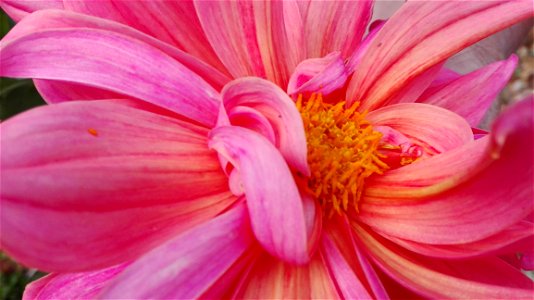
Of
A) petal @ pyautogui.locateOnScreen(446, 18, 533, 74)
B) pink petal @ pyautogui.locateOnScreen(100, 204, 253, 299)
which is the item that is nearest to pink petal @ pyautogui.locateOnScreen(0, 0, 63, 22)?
pink petal @ pyautogui.locateOnScreen(100, 204, 253, 299)

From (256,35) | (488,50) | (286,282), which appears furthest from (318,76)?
(488,50)

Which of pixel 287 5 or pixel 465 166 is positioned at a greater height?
pixel 287 5

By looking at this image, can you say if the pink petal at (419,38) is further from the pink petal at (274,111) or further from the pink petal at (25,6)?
the pink petal at (25,6)

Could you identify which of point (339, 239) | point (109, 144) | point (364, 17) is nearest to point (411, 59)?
point (364, 17)

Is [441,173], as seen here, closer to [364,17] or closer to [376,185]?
[376,185]

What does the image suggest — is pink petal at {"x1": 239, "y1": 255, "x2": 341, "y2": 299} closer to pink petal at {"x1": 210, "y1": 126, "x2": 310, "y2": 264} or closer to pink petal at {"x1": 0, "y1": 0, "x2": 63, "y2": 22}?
pink petal at {"x1": 210, "y1": 126, "x2": 310, "y2": 264}

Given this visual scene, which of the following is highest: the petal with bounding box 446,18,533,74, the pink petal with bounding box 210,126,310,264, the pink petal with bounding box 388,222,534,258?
the petal with bounding box 446,18,533,74
